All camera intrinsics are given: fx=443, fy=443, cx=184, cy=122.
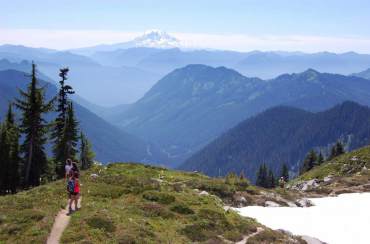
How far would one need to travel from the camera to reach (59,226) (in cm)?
2341

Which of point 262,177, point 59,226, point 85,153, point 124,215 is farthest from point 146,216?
point 262,177

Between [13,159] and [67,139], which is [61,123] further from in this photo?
[13,159]

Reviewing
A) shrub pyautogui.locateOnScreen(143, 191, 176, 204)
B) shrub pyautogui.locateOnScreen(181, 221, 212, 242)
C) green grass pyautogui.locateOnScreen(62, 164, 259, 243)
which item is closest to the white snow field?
green grass pyautogui.locateOnScreen(62, 164, 259, 243)

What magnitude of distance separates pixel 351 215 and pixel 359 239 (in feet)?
21.8

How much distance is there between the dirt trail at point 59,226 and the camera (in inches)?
844

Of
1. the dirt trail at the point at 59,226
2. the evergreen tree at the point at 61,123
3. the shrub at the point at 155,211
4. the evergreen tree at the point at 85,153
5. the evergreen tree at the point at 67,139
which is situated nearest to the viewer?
the dirt trail at the point at 59,226

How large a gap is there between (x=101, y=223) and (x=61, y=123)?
45.2 meters

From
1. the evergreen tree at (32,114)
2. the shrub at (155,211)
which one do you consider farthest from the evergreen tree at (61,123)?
the shrub at (155,211)

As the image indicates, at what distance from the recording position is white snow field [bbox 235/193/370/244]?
→ 30281mm

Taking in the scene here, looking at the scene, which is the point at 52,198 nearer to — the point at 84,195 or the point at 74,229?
the point at 84,195

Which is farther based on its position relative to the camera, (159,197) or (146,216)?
(159,197)

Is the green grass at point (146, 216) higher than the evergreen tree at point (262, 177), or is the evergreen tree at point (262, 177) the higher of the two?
the green grass at point (146, 216)

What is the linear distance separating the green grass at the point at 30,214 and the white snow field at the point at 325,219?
14473mm

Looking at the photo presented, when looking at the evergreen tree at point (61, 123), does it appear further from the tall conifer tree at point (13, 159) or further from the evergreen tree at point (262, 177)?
the evergreen tree at point (262, 177)
